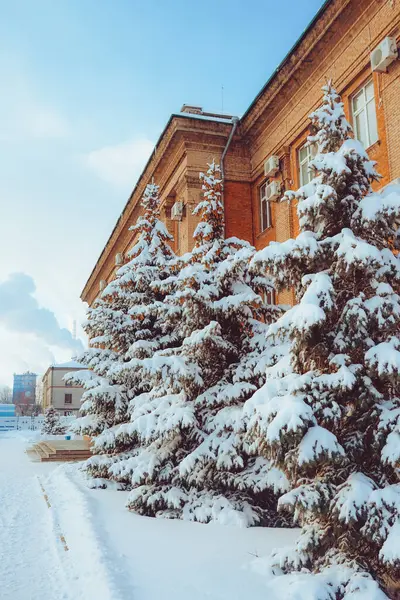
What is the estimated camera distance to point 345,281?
6598 mm

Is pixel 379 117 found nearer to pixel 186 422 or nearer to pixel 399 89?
pixel 399 89

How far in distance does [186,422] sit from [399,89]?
329 inches

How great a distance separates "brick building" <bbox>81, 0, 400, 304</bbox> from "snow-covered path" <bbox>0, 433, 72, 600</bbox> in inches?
349

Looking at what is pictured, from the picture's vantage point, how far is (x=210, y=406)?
33.6 ft

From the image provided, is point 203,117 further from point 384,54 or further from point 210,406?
point 210,406

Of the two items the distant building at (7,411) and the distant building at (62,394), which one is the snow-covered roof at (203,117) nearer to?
the distant building at (62,394)

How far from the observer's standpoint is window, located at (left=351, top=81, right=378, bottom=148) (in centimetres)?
1354

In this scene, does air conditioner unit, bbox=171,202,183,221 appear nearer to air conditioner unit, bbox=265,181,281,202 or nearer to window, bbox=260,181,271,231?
window, bbox=260,181,271,231

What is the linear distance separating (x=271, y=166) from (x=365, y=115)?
13.1ft

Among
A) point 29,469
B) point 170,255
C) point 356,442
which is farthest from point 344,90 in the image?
point 29,469

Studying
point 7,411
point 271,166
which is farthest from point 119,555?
point 7,411

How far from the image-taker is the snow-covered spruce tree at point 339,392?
5.53 m

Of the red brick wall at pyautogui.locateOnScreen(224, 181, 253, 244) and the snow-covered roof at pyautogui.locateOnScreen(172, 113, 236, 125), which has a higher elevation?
the snow-covered roof at pyautogui.locateOnScreen(172, 113, 236, 125)

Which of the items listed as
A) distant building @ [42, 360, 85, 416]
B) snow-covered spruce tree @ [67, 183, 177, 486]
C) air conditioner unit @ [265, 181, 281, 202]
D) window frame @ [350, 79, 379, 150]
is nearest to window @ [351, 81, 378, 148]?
window frame @ [350, 79, 379, 150]
